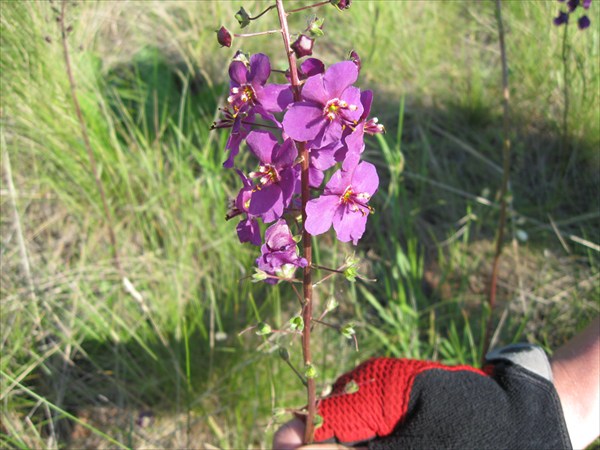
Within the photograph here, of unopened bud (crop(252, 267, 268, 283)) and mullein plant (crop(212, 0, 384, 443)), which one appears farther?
unopened bud (crop(252, 267, 268, 283))

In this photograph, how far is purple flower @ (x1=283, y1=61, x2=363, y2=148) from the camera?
0.89 meters

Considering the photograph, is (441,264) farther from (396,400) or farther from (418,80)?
(418,80)

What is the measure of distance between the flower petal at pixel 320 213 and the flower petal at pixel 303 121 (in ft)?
0.38

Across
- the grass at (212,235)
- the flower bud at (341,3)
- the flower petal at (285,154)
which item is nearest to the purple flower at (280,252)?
the flower petal at (285,154)

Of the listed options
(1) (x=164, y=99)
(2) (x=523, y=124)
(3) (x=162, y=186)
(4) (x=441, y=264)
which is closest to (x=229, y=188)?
(3) (x=162, y=186)

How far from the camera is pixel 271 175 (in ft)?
3.23

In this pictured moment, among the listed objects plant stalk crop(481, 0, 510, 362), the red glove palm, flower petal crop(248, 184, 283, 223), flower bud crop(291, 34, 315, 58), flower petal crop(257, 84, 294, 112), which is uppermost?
A: flower bud crop(291, 34, 315, 58)

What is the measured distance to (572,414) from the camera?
156 centimetres

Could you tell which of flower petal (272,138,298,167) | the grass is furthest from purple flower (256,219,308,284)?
the grass

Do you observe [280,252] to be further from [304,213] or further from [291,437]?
[291,437]

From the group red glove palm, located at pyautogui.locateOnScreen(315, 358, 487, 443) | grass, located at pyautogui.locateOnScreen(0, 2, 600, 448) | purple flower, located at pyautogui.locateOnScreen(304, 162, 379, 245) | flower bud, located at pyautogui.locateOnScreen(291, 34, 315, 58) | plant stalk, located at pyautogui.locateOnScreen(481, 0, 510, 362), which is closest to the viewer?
flower bud, located at pyautogui.locateOnScreen(291, 34, 315, 58)

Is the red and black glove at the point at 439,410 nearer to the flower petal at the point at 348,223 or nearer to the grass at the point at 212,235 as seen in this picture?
the grass at the point at 212,235

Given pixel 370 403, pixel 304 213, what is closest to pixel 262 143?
pixel 304 213

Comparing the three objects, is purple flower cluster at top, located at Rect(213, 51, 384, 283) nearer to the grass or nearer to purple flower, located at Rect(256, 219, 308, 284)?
purple flower, located at Rect(256, 219, 308, 284)
